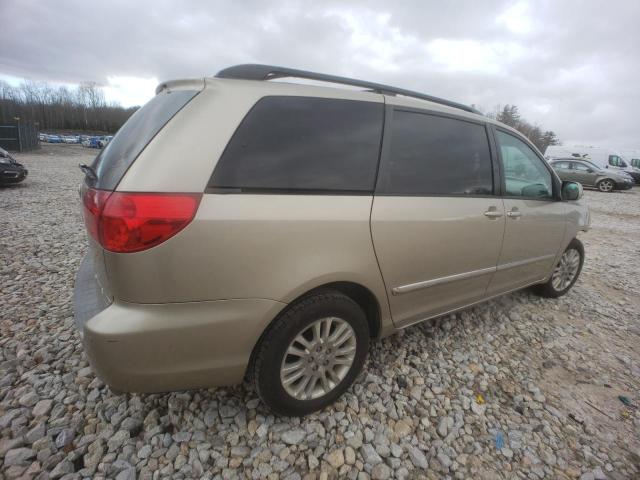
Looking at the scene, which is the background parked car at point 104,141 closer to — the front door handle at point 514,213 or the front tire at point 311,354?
the front tire at point 311,354

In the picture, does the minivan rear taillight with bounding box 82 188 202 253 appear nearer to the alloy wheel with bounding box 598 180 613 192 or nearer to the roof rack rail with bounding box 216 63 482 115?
the roof rack rail with bounding box 216 63 482 115

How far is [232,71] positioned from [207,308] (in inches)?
47.2

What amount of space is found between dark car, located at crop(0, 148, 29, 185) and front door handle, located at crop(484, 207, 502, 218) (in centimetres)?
1182

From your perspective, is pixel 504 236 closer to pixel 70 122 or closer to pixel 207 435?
pixel 207 435

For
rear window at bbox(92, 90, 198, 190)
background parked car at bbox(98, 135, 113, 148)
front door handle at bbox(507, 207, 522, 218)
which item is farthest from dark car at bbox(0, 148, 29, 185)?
front door handle at bbox(507, 207, 522, 218)

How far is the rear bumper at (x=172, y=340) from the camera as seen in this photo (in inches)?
56.1

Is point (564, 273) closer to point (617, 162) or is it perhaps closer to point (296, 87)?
point (296, 87)

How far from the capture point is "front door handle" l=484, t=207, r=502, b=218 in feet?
7.95

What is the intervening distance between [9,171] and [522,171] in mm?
11972

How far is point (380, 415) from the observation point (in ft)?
6.65

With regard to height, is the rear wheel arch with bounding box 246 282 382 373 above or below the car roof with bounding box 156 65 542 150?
below

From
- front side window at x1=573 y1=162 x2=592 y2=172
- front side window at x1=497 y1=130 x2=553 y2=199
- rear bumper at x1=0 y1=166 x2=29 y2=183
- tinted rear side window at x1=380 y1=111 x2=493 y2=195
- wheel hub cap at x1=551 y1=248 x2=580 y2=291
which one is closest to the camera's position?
tinted rear side window at x1=380 y1=111 x2=493 y2=195

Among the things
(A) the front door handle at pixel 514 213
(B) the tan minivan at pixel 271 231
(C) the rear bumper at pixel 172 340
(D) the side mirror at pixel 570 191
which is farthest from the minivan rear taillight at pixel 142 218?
(D) the side mirror at pixel 570 191

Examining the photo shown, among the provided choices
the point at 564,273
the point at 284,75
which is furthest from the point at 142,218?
the point at 564,273
